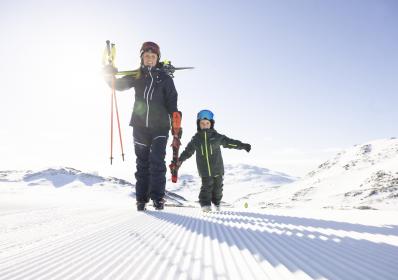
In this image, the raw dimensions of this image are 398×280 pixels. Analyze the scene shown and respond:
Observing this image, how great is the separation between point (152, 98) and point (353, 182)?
194 ft

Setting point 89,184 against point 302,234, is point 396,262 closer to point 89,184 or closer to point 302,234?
point 302,234

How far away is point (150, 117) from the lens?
5.82 meters

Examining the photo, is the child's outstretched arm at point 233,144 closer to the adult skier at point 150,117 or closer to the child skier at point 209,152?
the child skier at point 209,152

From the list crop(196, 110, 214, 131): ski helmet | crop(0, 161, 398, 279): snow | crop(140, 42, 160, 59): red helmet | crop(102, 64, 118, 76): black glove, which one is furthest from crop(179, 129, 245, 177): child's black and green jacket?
crop(0, 161, 398, 279): snow

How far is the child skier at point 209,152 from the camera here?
690 centimetres

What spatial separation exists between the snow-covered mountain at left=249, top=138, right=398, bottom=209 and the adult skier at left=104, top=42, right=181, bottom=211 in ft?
106

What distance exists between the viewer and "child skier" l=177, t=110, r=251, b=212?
6.90m

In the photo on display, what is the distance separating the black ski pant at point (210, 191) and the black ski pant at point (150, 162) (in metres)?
1.13

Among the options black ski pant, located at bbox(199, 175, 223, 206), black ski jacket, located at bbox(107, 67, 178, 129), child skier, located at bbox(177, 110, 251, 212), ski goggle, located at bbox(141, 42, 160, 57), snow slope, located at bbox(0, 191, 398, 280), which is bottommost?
snow slope, located at bbox(0, 191, 398, 280)

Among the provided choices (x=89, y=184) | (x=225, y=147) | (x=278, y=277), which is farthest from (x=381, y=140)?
(x=278, y=277)

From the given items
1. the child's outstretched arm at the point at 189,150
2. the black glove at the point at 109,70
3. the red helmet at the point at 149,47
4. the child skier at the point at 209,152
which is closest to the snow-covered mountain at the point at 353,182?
the child skier at the point at 209,152

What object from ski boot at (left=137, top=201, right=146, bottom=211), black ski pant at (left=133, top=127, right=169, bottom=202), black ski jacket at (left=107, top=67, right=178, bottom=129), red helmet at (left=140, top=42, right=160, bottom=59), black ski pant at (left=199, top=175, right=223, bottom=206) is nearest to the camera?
ski boot at (left=137, top=201, right=146, bottom=211)

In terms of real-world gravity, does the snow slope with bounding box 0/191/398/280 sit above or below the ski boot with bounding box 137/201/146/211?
below

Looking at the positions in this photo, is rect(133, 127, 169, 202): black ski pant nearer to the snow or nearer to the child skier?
the child skier
